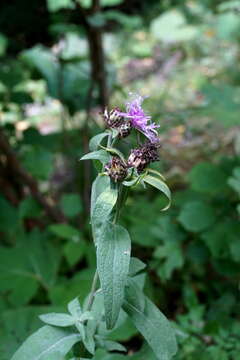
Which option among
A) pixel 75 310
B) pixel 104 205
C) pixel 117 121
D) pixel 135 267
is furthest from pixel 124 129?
pixel 75 310

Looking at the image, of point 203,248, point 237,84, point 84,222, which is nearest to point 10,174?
point 84,222

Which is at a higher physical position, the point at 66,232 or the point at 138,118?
the point at 138,118

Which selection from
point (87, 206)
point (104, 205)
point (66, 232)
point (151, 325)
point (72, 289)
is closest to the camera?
point (104, 205)

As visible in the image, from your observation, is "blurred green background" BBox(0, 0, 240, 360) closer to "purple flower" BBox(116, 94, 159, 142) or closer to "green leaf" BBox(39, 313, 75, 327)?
"green leaf" BBox(39, 313, 75, 327)

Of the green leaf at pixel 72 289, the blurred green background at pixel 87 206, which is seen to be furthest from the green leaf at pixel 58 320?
the green leaf at pixel 72 289

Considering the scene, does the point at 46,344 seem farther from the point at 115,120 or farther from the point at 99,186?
the point at 115,120
